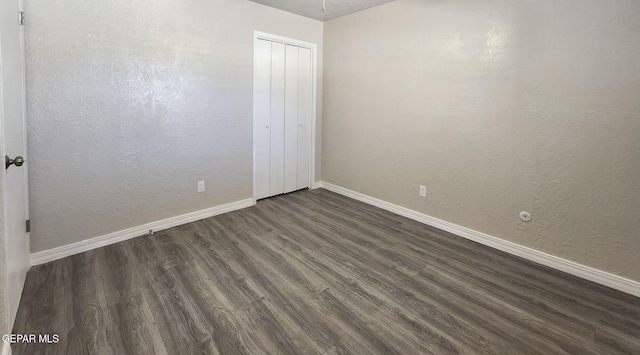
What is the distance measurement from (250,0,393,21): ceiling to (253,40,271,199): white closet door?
1.49ft

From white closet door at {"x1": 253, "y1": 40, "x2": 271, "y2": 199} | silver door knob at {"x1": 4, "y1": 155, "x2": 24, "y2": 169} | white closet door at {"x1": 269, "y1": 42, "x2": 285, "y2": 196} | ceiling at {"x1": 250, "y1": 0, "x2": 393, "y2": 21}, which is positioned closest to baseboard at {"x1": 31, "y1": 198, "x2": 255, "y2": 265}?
white closet door at {"x1": 253, "y1": 40, "x2": 271, "y2": 199}

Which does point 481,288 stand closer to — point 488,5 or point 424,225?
point 424,225

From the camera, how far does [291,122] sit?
14.0 ft

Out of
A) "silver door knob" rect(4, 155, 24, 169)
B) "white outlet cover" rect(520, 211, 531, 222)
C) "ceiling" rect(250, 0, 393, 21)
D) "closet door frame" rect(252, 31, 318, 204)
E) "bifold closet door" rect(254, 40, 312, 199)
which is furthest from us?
"bifold closet door" rect(254, 40, 312, 199)

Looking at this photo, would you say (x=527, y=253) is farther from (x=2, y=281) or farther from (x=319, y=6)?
(x=2, y=281)

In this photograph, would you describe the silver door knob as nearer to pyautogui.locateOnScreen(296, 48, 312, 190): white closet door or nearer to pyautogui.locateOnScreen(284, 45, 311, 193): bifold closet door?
pyautogui.locateOnScreen(284, 45, 311, 193): bifold closet door

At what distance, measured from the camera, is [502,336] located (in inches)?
68.1

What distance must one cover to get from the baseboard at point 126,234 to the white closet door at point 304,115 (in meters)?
1.01

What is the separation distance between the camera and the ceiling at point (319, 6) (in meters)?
3.46

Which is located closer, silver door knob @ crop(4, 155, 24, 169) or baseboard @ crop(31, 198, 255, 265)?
silver door knob @ crop(4, 155, 24, 169)

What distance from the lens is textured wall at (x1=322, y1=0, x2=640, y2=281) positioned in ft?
7.09

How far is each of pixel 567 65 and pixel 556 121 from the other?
41cm

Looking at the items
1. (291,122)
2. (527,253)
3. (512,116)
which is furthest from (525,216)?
(291,122)

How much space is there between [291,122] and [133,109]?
1.98 metres
